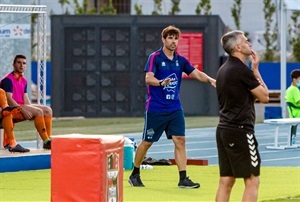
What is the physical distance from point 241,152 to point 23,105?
8307 mm

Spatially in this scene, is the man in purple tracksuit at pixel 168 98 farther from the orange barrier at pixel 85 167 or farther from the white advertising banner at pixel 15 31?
the white advertising banner at pixel 15 31

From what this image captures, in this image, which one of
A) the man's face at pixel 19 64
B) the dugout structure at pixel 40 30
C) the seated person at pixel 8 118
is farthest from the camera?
the dugout structure at pixel 40 30

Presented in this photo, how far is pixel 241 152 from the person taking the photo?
10781mm

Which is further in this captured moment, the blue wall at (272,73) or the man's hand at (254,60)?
the blue wall at (272,73)

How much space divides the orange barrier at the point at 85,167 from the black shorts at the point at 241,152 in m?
1.08

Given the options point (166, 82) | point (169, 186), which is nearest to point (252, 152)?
point (166, 82)

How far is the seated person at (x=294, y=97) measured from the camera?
1027 inches

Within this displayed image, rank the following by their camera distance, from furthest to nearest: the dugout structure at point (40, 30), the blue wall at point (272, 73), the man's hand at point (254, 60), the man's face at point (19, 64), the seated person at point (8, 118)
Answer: the blue wall at point (272, 73) < the dugout structure at point (40, 30) < the man's face at point (19, 64) < the seated person at point (8, 118) < the man's hand at point (254, 60)

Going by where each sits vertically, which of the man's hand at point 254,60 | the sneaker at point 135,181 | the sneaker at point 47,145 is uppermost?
the man's hand at point 254,60

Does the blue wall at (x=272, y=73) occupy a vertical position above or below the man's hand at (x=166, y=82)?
below

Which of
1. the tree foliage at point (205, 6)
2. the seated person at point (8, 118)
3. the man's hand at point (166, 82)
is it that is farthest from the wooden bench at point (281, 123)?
the tree foliage at point (205, 6)

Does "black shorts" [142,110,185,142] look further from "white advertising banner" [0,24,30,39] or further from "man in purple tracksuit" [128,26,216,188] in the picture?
"white advertising banner" [0,24,30,39]

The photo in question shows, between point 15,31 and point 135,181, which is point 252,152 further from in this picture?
point 15,31

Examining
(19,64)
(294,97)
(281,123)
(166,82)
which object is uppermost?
(19,64)
